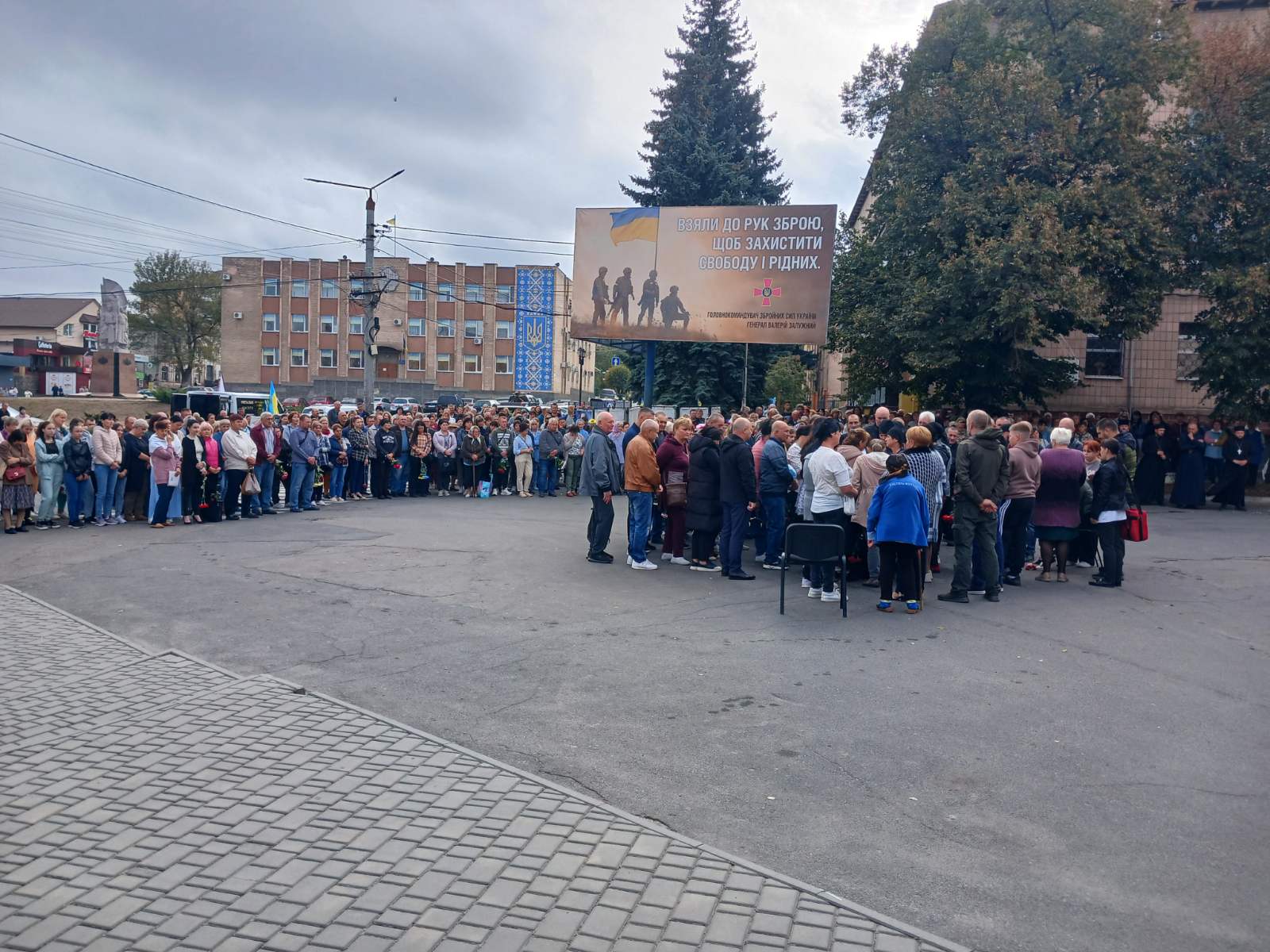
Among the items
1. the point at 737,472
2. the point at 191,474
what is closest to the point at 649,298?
the point at 191,474

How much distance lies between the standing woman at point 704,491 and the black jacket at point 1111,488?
4.43 m

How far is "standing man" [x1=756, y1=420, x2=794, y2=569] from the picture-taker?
40.6ft

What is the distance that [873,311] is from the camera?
2511 cm

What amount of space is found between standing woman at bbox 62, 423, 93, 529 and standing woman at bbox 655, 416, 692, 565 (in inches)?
364

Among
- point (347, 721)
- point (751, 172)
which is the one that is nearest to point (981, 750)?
point (347, 721)

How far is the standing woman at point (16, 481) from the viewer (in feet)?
48.1

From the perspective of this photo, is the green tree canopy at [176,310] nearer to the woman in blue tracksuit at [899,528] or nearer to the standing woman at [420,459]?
the standing woman at [420,459]

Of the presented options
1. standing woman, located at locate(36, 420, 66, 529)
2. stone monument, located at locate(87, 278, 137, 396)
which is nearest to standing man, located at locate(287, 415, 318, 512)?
standing woman, located at locate(36, 420, 66, 529)

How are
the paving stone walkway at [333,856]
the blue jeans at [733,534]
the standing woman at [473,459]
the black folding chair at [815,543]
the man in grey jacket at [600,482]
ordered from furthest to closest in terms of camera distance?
1. the standing woman at [473,459]
2. the man in grey jacket at [600,482]
3. the blue jeans at [733,534]
4. the black folding chair at [815,543]
5. the paving stone walkway at [333,856]

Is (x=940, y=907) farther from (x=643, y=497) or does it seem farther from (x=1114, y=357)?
(x=1114, y=357)

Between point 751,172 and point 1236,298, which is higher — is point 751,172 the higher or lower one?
the higher one

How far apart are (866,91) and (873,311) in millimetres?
5942

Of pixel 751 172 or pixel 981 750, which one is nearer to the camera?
pixel 981 750

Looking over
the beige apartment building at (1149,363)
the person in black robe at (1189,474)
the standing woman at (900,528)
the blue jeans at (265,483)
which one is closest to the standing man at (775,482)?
the standing woman at (900,528)
